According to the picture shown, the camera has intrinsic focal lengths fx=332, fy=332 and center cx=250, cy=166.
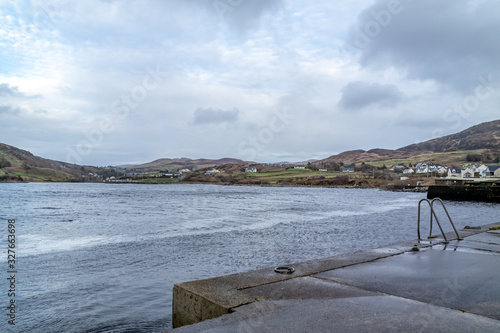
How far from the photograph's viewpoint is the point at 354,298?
4992 mm

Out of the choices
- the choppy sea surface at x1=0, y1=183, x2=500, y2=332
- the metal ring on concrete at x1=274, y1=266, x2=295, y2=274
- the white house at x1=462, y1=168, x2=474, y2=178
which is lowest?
the choppy sea surface at x1=0, y1=183, x2=500, y2=332

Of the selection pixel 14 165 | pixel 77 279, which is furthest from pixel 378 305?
pixel 14 165

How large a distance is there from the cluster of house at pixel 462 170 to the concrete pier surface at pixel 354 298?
320 feet

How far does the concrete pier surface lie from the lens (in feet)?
13.1

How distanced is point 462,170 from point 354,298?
4912 inches

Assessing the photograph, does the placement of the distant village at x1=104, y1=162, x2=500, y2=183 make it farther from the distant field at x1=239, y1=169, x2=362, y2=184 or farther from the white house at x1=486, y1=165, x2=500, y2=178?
the distant field at x1=239, y1=169, x2=362, y2=184

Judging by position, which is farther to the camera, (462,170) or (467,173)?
(462,170)

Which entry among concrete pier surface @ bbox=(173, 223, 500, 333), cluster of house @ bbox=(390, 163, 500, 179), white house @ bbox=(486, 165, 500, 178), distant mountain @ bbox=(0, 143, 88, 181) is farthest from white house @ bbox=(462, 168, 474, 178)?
distant mountain @ bbox=(0, 143, 88, 181)

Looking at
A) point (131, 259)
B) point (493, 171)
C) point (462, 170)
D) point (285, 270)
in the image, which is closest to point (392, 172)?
point (462, 170)

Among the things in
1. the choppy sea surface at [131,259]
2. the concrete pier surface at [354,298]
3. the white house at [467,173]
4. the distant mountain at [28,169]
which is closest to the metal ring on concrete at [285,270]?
the concrete pier surface at [354,298]

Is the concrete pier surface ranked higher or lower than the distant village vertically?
lower

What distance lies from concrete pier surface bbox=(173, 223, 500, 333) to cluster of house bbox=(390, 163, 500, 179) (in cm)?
9740

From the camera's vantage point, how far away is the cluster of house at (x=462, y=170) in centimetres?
9056

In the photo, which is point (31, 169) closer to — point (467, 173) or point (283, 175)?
point (283, 175)
